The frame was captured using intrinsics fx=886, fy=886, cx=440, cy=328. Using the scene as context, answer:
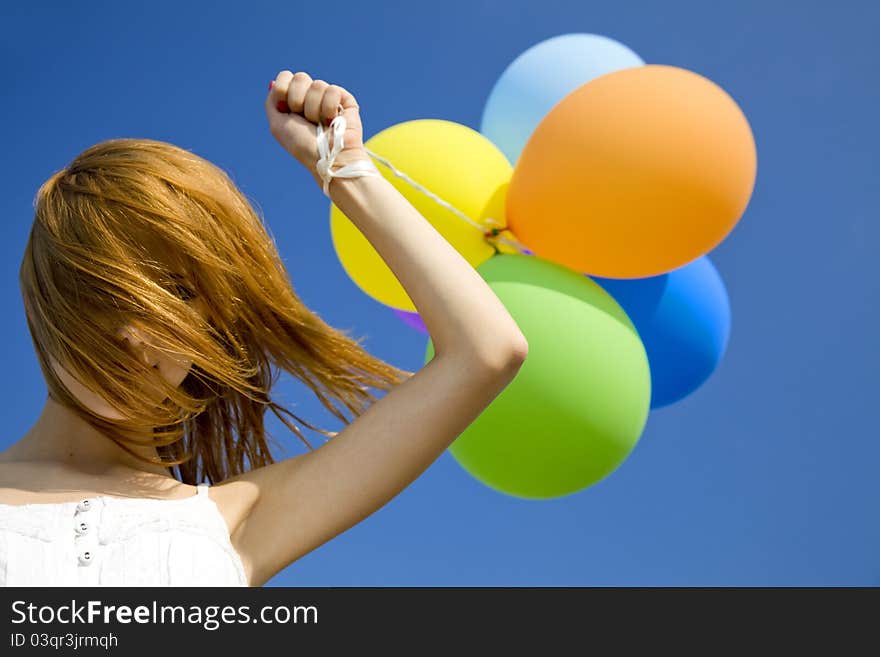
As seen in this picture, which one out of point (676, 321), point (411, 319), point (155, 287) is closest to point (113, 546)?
point (155, 287)

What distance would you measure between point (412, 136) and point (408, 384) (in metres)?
1.48

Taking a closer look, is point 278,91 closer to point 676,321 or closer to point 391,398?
point 391,398

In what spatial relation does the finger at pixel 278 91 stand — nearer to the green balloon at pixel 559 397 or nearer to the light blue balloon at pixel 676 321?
the green balloon at pixel 559 397

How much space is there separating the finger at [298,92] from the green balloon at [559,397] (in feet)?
2.96

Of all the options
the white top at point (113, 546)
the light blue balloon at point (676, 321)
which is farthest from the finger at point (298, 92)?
the light blue balloon at point (676, 321)

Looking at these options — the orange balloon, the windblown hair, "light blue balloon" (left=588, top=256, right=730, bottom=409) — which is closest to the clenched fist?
the windblown hair

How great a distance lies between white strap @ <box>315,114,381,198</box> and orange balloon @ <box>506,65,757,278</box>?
107cm

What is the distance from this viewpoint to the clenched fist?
1367mm

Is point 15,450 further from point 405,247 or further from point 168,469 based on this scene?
point 405,247

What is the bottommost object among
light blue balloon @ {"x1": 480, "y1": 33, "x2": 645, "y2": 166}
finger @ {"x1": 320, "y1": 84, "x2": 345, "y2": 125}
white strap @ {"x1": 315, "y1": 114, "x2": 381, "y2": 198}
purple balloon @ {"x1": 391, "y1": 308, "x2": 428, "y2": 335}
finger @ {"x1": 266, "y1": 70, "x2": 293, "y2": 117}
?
white strap @ {"x1": 315, "y1": 114, "x2": 381, "y2": 198}

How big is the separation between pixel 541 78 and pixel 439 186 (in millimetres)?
735

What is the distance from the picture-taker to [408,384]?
1312 millimetres

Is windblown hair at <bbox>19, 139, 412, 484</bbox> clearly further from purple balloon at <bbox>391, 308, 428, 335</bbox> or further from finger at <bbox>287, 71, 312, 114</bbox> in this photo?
purple balloon at <bbox>391, 308, 428, 335</bbox>

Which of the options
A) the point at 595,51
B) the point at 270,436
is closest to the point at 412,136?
the point at 595,51
